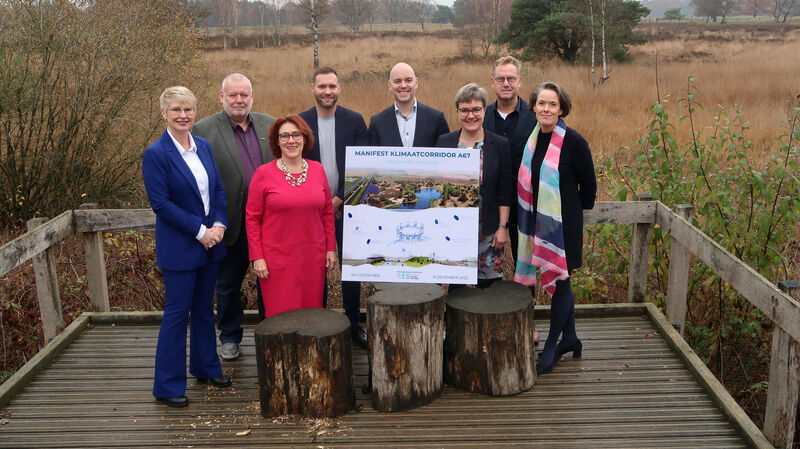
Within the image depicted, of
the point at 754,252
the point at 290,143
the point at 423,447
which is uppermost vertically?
the point at 290,143

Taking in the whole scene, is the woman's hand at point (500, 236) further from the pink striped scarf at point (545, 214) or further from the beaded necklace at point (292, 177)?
the beaded necklace at point (292, 177)

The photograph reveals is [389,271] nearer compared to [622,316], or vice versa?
[389,271]

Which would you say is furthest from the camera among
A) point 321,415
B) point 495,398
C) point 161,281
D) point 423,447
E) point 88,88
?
point 88,88

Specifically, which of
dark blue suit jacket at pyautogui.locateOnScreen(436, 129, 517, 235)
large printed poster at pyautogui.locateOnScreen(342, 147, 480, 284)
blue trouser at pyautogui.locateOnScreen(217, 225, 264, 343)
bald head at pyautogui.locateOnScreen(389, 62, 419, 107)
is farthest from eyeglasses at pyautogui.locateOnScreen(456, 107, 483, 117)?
blue trouser at pyautogui.locateOnScreen(217, 225, 264, 343)

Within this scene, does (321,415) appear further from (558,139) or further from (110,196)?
(110,196)

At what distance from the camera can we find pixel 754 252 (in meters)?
5.44

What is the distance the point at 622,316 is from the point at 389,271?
2.43 metres

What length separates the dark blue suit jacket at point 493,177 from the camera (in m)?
4.48

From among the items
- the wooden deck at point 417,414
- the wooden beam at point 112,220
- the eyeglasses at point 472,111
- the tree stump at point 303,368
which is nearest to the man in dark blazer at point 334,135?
the eyeglasses at point 472,111

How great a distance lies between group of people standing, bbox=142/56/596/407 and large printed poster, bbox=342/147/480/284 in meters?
0.22

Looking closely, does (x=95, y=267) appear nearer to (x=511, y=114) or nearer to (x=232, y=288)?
(x=232, y=288)

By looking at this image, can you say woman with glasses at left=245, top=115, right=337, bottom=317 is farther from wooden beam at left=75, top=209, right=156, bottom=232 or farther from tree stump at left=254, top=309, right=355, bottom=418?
wooden beam at left=75, top=209, right=156, bottom=232


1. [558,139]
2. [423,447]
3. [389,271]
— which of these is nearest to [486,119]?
[558,139]

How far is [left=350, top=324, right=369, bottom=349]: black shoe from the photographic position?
516 centimetres
